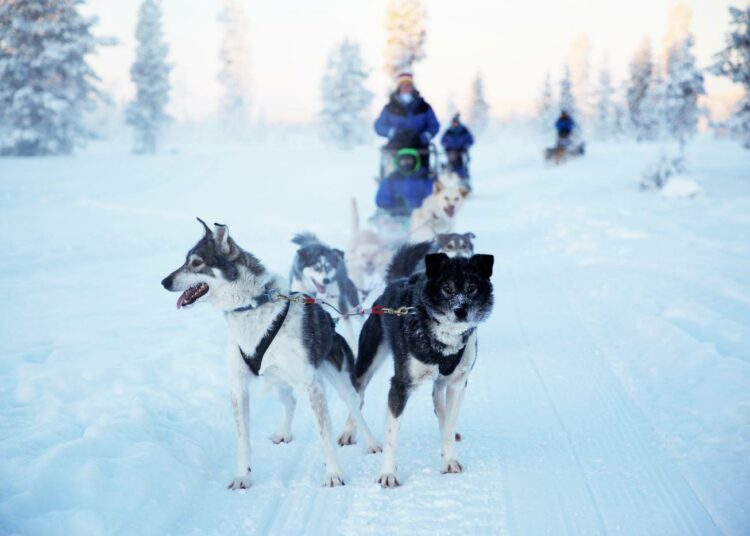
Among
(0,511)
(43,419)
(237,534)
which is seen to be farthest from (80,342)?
(237,534)

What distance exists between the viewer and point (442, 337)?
315cm

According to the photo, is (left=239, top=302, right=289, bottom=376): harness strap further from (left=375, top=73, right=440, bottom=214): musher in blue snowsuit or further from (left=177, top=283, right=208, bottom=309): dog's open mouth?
(left=375, top=73, right=440, bottom=214): musher in blue snowsuit

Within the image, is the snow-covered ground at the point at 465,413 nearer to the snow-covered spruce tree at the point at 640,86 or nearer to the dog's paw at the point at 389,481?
the dog's paw at the point at 389,481

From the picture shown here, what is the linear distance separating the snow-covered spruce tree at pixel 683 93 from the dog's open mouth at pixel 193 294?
4027cm

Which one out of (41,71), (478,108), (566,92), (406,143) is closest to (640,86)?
(566,92)

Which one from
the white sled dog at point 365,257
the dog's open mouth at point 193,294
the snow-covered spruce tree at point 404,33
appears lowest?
the white sled dog at point 365,257

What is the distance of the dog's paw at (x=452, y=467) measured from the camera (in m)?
3.31

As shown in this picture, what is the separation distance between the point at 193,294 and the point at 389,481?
1.56m

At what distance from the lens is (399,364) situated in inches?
127

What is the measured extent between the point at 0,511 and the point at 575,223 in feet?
34.6

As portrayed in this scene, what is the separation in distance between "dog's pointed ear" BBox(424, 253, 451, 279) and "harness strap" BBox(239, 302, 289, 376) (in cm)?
90

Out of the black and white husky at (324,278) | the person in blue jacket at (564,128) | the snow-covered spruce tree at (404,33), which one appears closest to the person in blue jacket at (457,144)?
the person in blue jacket at (564,128)

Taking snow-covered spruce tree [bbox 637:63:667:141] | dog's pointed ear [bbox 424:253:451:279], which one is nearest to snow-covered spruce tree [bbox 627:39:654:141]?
snow-covered spruce tree [bbox 637:63:667:141]

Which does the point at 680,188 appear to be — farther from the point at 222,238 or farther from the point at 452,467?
the point at 222,238
